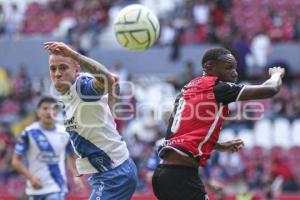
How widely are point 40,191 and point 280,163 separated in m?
7.08

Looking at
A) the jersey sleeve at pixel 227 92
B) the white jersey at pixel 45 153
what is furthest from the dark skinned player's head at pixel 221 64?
the white jersey at pixel 45 153

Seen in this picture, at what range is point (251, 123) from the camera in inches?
758

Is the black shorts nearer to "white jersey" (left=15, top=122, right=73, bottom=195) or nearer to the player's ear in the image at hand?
the player's ear

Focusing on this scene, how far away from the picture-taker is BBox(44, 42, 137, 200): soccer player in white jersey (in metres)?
7.86

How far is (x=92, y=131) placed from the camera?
7887 millimetres

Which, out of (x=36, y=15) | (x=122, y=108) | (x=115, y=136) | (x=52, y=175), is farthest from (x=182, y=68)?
(x=115, y=136)

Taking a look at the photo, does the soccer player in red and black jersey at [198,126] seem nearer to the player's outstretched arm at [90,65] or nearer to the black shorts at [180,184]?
the black shorts at [180,184]

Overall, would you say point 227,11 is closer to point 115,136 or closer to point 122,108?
point 122,108

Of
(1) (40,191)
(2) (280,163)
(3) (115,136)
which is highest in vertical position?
(3) (115,136)

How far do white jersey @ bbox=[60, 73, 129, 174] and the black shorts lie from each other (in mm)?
622

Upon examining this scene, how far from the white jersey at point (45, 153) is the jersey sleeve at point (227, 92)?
4.10 m

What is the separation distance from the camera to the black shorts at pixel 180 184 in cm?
741

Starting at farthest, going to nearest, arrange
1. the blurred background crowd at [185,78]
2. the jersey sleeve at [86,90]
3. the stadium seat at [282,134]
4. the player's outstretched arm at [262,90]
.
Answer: the stadium seat at [282,134], the blurred background crowd at [185,78], the jersey sleeve at [86,90], the player's outstretched arm at [262,90]

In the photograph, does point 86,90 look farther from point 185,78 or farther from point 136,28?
point 185,78
